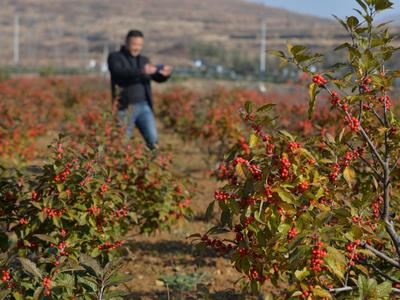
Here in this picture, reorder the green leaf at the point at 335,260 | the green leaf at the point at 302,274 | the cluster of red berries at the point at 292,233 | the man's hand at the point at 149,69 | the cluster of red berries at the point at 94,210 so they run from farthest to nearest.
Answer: the man's hand at the point at 149,69, the cluster of red berries at the point at 94,210, the cluster of red berries at the point at 292,233, the green leaf at the point at 302,274, the green leaf at the point at 335,260

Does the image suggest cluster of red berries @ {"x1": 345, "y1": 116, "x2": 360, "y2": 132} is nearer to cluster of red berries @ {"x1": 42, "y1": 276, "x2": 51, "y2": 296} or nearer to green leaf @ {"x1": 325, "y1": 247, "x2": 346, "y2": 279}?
green leaf @ {"x1": 325, "y1": 247, "x2": 346, "y2": 279}

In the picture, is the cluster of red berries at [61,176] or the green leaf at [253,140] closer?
the green leaf at [253,140]

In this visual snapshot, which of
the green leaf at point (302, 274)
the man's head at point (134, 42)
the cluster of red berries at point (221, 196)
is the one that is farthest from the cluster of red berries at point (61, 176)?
the man's head at point (134, 42)

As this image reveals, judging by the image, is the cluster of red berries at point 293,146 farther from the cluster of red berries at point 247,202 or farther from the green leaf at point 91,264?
the green leaf at point 91,264

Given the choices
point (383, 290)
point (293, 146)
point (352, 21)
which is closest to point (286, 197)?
point (293, 146)

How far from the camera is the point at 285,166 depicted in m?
2.14

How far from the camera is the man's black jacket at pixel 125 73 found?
6301 millimetres

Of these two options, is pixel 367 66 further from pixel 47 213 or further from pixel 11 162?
pixel 11 162

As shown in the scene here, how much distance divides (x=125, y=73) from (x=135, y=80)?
0.57 ft

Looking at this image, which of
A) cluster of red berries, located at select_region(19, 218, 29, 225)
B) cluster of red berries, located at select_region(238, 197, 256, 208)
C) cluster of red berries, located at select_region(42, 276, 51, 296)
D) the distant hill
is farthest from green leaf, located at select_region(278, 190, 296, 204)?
the distant hill

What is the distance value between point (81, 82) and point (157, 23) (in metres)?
71.5

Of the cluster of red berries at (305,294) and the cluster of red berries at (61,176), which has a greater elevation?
the cluster of red berries at (61,176)

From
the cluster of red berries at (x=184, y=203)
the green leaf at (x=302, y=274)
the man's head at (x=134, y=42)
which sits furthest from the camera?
the man's head at (x=134, y=42)

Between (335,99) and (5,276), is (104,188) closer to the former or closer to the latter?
(5,276)
